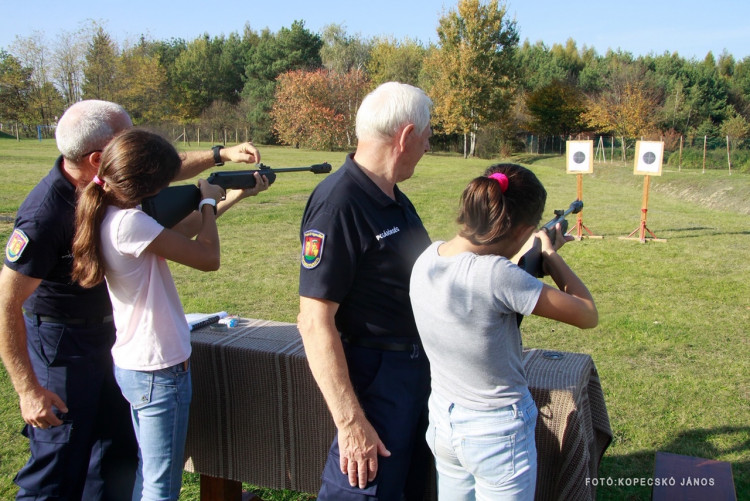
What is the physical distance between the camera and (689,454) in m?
3.76

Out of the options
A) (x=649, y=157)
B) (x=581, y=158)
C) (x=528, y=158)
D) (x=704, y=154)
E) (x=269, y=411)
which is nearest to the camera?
(x=269, y=411)

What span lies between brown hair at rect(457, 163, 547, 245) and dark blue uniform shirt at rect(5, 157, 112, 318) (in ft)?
4.91

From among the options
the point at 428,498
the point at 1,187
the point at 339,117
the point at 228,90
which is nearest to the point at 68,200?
the point at 428,498

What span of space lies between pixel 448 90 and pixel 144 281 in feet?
139

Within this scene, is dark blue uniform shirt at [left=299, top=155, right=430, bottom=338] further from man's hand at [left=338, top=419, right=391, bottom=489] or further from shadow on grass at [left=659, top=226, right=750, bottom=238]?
shadow on grass at [left=659, top=226, right=750, bottom=238]

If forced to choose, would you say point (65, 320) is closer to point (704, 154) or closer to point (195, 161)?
point (195, 161)

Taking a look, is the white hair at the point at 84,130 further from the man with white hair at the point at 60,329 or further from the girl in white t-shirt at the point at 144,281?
the girl in white t-shirt at the point at 144,281

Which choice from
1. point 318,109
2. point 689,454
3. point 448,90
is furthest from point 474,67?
point 689,454

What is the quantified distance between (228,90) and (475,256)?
6668 cm

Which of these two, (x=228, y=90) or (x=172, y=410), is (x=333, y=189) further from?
(x=228, y=90)

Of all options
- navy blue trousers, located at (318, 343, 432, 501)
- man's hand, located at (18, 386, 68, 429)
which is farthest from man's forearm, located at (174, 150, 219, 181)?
navy blue trousers, located at (318, 343, 432, 501)

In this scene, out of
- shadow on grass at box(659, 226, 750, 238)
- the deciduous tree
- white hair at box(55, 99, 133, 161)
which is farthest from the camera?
the deciduous tree

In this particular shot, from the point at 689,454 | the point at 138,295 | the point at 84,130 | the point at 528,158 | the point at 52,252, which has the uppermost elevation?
the point at 84,130

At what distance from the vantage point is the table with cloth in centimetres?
247
